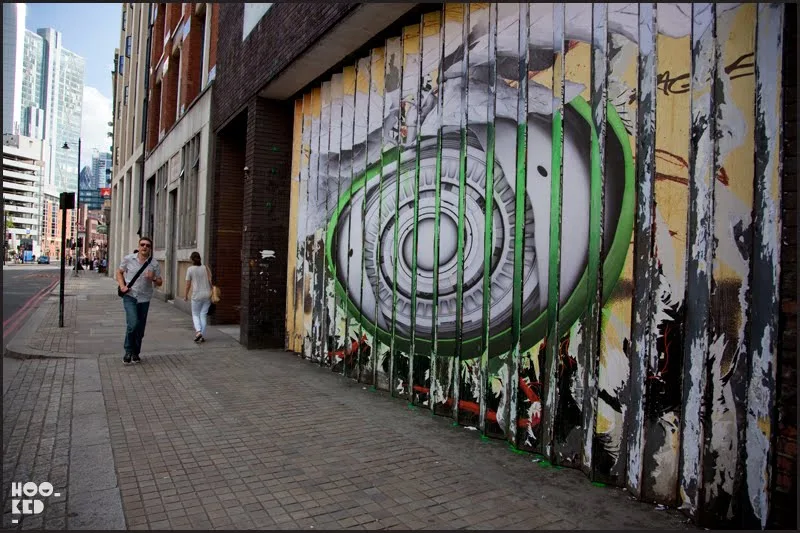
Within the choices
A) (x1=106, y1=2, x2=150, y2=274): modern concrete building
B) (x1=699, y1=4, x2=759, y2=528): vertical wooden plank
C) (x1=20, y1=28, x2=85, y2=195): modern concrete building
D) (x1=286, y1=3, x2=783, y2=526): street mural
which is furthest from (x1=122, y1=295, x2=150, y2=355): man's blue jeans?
(x1=20, y1=28, x2=85, y2=195): modern concrete building

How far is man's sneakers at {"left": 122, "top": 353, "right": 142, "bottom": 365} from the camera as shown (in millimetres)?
7713

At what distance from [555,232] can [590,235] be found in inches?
13.0

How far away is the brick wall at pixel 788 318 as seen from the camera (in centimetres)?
290

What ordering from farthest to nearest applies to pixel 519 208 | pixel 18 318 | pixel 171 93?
pixel 171 93
pixel 18 318
pixel 519 208

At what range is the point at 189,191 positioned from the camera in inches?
593

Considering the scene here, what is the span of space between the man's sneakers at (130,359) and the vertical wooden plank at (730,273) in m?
7.27

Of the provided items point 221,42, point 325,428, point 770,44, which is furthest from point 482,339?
point 221,42

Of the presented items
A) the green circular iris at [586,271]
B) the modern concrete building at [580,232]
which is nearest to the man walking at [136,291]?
the modern concrete building at [580,232]

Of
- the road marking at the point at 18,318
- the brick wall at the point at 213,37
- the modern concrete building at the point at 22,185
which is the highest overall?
the modern concrete building at the point at 22,185

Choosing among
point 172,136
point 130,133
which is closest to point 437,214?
point 172,136

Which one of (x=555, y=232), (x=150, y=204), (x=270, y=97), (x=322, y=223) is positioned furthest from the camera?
(x=150, y=204)

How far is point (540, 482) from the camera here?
149 inches

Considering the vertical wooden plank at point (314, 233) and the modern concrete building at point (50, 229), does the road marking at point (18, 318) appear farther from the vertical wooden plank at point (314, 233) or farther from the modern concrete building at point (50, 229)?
the modern concrete building at point (50, 229)

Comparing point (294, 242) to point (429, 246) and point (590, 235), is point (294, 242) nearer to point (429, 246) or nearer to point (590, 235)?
point (429, 246)
